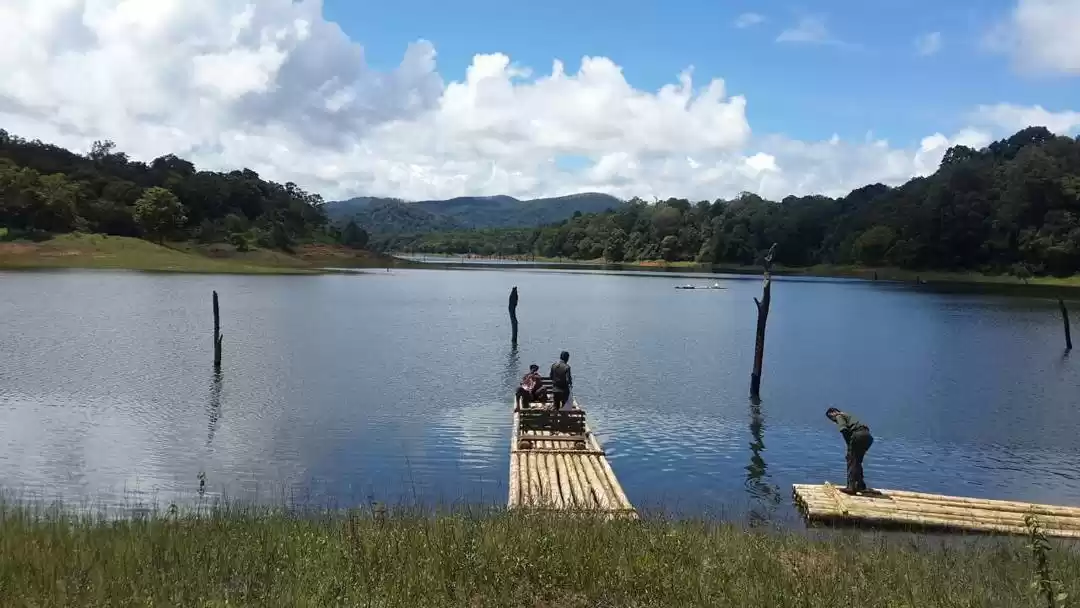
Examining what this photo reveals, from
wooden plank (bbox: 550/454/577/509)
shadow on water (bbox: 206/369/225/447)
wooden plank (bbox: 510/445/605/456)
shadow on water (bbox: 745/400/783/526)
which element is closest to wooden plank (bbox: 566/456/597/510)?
wooden plank (bbox: 550/454/577/509)

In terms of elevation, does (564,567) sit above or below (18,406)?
above

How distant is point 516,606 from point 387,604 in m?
1.42

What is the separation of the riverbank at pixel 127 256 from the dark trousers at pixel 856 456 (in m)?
124

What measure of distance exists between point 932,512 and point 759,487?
4.78 metres

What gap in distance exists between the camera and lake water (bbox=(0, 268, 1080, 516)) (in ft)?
68.1

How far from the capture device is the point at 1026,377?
39500mm

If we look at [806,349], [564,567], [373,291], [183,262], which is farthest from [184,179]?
[564,567]

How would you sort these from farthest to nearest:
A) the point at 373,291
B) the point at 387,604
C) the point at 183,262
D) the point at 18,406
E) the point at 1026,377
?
the point at 183,262, the point at 373,291, the point at 1026,377, the point at 18,406, the point at 387,604

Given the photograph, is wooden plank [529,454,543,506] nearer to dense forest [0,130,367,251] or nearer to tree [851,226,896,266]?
dense forest [0,130,367,251]

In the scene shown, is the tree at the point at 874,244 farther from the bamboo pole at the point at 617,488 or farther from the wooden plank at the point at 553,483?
the wooden plank at the point at 553,483

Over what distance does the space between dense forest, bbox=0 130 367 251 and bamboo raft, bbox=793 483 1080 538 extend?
140103 millimetres

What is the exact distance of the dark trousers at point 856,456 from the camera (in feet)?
60.1

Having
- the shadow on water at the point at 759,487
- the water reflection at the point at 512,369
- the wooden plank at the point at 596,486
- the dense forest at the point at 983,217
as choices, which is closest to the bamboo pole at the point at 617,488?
the wooden plank at the point at 596,486

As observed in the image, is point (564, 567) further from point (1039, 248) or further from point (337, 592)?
point (1039, 248)
